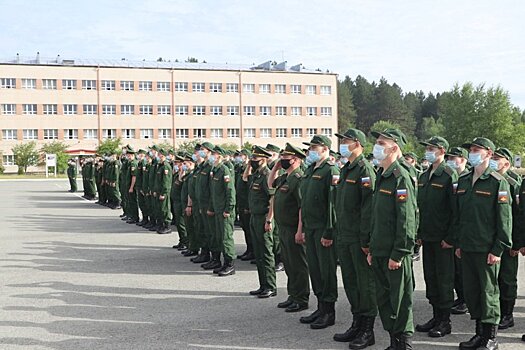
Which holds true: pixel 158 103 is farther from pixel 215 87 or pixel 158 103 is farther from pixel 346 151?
pixel 346 151

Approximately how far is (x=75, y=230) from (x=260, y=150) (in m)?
8.64

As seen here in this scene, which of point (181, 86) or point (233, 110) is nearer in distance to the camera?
point (181, 86)

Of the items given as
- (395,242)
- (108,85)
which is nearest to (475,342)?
(395,242)

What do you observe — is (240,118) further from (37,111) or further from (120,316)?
(120,316)

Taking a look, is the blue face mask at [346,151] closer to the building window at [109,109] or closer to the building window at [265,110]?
the building window at [109,109]

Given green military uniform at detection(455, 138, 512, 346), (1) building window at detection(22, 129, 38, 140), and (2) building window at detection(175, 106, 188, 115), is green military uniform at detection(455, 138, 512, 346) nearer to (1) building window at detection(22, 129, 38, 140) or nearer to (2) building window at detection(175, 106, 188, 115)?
(2) building window at detection(175, 106, 188, 115)

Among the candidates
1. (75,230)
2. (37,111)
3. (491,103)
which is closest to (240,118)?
(37,111)

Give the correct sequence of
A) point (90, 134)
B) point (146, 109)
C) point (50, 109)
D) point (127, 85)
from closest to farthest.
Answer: point (50, 109), point (90, 134), point (127, 85), point (146, 109)

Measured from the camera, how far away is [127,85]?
70.9 meters

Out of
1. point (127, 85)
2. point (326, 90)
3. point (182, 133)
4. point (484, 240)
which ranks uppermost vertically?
point (326, 90)

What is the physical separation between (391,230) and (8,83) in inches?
2717

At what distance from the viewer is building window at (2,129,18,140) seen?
6762cm

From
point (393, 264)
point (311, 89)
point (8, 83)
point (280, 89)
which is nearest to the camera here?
point (393, 264)

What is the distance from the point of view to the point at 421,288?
8.66 meters
